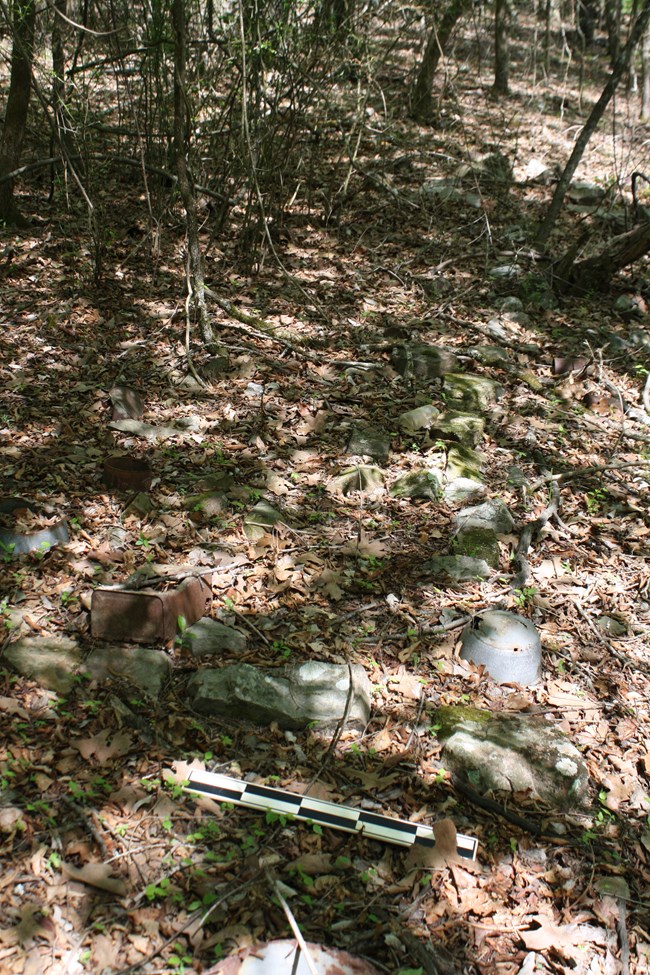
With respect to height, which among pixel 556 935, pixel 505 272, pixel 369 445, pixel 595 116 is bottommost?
pixel 556 935

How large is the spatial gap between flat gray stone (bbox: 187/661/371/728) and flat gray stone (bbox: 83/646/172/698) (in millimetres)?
135

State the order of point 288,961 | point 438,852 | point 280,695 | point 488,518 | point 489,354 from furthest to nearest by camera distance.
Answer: point 489,354 → point 488,518 → point 280,695 → point 438,852 → point 288,961

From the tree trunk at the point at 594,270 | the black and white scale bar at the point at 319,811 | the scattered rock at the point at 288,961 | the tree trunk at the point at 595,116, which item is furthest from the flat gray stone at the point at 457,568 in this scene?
the tree trunk at the point at 595,116

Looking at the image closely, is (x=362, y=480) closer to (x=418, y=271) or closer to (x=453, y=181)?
(x=418, y=271)

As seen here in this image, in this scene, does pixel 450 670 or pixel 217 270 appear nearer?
pixel 450 670

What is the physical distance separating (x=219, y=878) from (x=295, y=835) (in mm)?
285

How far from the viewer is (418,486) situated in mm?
4387

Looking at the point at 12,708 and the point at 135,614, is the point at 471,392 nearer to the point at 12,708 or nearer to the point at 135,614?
the point at 135,614

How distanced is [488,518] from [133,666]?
6.63ft

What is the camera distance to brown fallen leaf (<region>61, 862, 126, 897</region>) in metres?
2.30

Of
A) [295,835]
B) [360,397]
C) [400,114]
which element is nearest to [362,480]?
[360,397]

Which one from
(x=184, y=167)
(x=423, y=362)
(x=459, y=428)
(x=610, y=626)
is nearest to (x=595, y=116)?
(x=423, y=362)

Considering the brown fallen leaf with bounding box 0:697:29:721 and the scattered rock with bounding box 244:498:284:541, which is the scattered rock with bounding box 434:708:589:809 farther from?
the brown fallen leaf with bounding box 0:697:29:721

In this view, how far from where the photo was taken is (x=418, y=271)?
23.1 feet
